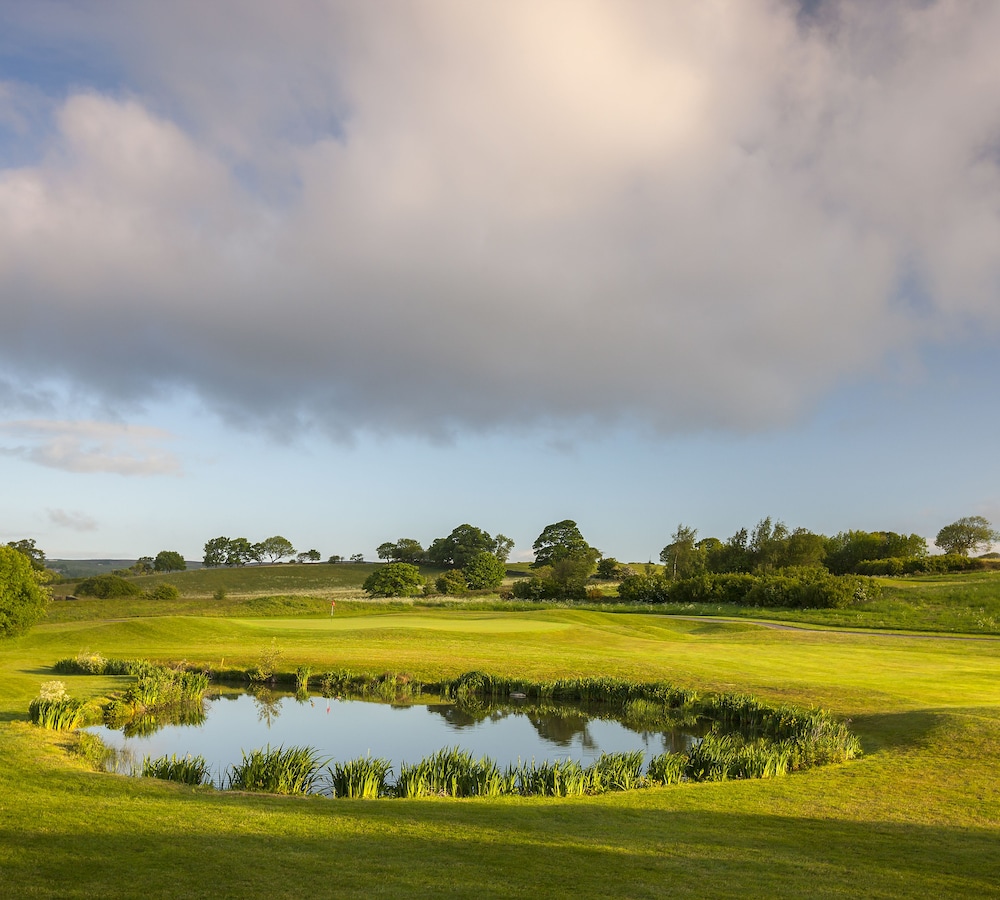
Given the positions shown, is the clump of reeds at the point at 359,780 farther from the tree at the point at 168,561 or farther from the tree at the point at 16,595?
the tree at the point at 168,561

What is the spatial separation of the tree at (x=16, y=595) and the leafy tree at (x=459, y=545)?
118 meters

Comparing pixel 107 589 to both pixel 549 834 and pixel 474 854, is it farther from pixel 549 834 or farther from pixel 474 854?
pixel 474 854

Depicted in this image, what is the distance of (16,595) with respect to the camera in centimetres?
2725

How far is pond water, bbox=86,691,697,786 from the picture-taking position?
19.7 meters

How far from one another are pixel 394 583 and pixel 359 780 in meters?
81.0

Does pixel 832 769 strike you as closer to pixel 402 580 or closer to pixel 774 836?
pixel 774 836

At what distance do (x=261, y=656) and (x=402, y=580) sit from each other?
63.9 m

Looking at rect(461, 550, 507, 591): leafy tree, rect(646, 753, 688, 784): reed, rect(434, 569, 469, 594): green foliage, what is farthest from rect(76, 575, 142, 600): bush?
rect(646, 753, 688, 784): reed

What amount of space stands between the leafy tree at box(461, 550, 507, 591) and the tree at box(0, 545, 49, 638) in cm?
8540

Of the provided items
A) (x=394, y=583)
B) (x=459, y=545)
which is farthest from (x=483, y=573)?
(x=459, y=545)

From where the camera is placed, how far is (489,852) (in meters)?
10.0

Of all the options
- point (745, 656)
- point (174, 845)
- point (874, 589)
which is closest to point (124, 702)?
point (174, 845)

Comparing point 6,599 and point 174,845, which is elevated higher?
point 6,599

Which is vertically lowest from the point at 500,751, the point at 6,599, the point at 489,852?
the point at 500,751
